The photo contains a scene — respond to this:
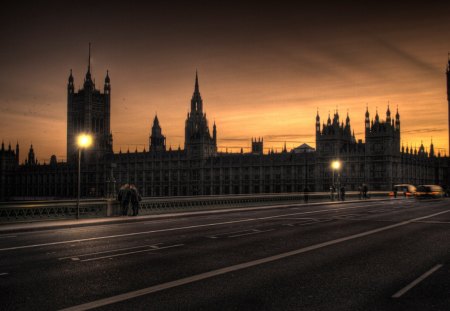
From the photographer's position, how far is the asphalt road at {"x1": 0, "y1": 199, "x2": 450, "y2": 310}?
870cm

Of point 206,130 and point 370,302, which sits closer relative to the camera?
point 370,302

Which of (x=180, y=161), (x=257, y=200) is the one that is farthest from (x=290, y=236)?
(x=180, y=161)

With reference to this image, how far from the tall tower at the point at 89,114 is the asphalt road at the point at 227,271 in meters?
175

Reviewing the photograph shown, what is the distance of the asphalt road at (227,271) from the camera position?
8695 mm

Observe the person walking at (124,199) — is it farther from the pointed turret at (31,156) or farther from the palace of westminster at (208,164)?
the pointed turret at (31,156)

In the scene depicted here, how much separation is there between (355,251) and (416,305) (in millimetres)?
6087

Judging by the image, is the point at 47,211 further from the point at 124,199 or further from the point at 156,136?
the point at 156,136

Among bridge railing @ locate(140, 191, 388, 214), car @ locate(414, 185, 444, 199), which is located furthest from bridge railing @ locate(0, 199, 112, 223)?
car @ locate(414, 185, 444, 199)

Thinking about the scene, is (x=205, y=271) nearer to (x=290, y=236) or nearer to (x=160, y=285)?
(x=160, y=285)

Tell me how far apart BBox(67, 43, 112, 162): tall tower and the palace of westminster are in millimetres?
393

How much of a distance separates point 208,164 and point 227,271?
124 metres

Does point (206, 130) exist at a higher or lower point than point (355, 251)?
higher

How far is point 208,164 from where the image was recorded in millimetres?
134875

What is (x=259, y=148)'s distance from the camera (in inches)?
6447
